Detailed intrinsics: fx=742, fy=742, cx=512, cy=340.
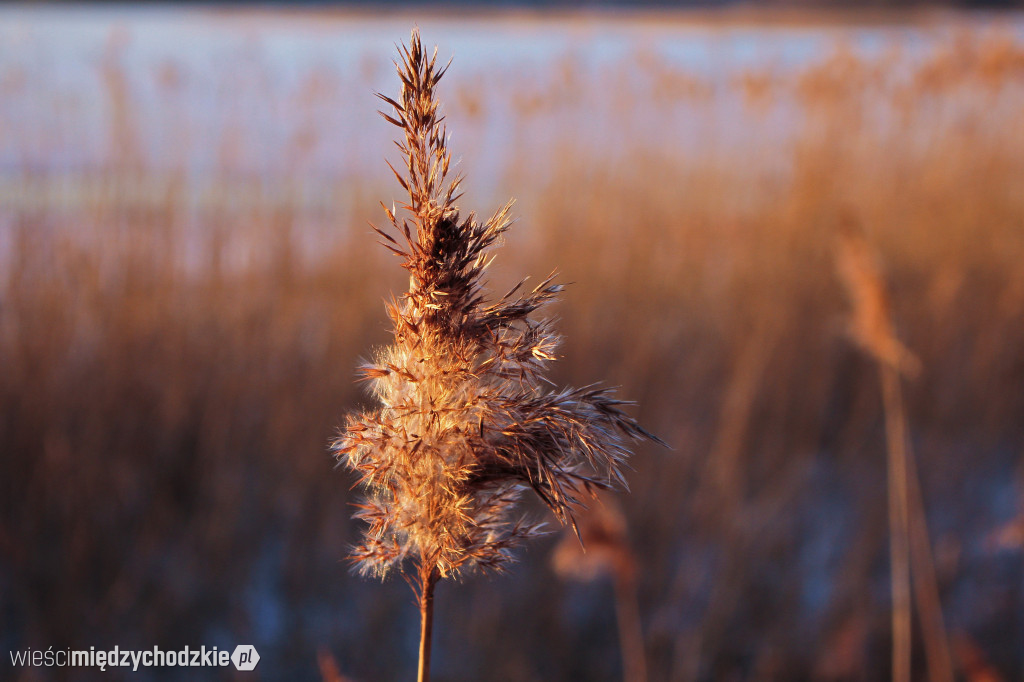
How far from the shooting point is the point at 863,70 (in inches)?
171

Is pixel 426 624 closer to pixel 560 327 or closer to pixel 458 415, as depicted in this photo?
pixel 458 415

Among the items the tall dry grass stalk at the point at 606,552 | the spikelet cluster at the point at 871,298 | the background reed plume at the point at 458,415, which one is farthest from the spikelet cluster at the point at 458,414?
the spikelet cluster at the point at 871,298

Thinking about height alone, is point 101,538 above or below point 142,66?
below

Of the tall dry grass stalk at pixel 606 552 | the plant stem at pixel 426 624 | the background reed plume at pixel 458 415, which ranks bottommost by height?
the tall dry grass stalk at pixel 606 552

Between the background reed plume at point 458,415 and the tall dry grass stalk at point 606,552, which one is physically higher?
the background reed plume at point 458,415

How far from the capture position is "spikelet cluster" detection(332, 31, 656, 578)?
0.50 m

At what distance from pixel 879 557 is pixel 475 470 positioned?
283 centimetres

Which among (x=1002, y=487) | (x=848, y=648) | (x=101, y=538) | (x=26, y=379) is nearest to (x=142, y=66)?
(x=26, y=379)

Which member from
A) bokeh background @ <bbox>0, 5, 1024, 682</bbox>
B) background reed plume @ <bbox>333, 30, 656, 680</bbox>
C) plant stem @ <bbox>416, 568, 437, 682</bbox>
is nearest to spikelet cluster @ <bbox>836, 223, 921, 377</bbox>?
bokeh background @ <bbox>0, 5, 1024, 682</bbox>

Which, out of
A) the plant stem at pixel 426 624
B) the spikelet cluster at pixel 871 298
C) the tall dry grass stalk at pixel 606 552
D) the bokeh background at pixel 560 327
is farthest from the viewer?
the bokeh background at pixel 560 327

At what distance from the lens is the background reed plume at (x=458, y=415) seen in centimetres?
50

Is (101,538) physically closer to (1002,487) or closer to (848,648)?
(848,648)

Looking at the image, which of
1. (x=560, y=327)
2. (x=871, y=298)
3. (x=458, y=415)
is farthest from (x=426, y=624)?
(x=560, y=327)

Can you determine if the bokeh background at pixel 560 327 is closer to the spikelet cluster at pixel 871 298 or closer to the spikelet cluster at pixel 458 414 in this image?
the spikelet cluster at pixel 871 298
